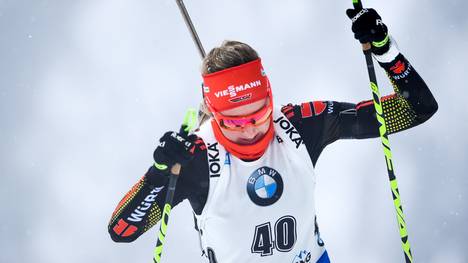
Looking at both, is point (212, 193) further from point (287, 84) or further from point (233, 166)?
point (287, 84)

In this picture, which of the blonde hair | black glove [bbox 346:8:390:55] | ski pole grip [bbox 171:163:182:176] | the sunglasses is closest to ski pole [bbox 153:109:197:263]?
ski pole grip [bbox 171:163:182:176]

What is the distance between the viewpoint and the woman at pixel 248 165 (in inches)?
131

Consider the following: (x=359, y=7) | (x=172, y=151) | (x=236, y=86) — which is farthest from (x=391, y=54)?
(x=172, y=151)

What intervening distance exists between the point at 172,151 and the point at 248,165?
1.45ft

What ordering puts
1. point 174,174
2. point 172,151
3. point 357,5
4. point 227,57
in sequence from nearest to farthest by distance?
point 172,151, point 174,174, point 227,57, point 357,5

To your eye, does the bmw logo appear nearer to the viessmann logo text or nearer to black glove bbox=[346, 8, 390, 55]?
the viessmann logo text

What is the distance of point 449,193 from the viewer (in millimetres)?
7941

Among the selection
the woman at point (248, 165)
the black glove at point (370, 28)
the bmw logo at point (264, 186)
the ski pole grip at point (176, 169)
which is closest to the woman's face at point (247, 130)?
the woman at point (248, 165)

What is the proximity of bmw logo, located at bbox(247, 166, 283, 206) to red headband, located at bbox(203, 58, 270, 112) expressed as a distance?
14.8 inches

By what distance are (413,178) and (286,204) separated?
492 centimetres

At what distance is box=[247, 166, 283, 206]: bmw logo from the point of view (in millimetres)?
3398

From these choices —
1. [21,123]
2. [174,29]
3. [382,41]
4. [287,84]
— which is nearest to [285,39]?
[287,84]

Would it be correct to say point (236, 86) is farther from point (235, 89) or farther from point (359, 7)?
point (359, 7)

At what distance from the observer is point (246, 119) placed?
3.25 metres
